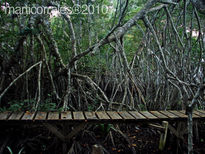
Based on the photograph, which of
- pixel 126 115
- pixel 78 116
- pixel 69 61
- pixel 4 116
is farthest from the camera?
pixel 69 61

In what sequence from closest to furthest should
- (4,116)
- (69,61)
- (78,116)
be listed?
(4,116), (78,116), (69,61)

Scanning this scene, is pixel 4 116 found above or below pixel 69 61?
below

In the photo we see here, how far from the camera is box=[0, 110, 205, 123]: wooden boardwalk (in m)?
1.88

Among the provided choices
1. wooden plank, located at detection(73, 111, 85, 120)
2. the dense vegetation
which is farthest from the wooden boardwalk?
the dense vegetation

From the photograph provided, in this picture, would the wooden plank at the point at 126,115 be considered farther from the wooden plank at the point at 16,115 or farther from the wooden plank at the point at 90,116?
the wooden plank at the point at 16,115

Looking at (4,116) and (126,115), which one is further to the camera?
(126,115)

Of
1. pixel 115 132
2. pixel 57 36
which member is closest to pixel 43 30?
pixel 57 36

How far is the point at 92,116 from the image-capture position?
2.05 metres

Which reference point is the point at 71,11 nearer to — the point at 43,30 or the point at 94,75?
the point at 43,30

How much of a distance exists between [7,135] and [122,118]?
169cm

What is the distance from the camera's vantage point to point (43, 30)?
287cm

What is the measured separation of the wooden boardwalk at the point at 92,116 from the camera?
188 cm

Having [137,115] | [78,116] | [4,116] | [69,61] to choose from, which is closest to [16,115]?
[4,116]

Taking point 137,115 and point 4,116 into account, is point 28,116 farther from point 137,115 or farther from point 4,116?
point 137,115
